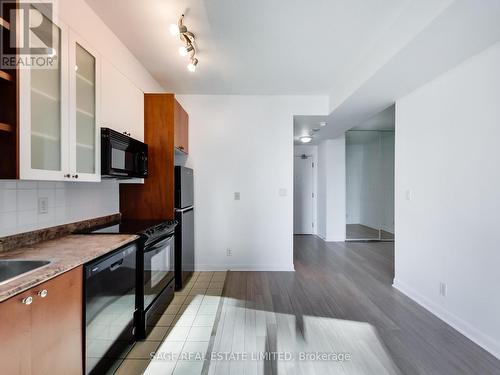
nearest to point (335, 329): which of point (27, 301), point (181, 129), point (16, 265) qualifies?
point (27, 301)

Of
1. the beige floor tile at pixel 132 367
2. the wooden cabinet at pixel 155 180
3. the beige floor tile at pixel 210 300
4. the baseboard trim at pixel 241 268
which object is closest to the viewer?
the beige floor tile at pixel 132 367

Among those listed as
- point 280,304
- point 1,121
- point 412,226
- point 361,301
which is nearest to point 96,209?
point 1,121

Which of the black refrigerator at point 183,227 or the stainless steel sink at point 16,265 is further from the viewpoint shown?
the black refrigerator at point 183,227

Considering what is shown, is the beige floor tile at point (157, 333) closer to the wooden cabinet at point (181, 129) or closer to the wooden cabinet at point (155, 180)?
the wooden cabinet at point (155, 180)

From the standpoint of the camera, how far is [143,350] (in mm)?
1785

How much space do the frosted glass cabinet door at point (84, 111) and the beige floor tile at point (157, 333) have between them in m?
1.39

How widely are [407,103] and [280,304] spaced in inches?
110

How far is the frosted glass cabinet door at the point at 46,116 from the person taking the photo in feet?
3.89

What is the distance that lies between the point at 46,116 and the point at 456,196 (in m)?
3.25

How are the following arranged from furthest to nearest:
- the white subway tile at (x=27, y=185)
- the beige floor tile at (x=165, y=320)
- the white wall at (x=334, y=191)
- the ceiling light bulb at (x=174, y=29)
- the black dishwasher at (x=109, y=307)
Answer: the white wall at (x=334, y=191)
the beige floor tile at (x=165, y=320)
the ceiling light bulb at (x=174, y=29)
the white subway tile at (x=27, y=185)
the black dishwasher at (x=109, y=307)

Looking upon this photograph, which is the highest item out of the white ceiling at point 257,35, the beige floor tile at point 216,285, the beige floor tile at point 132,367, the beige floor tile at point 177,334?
the white ceiling at point 257,35

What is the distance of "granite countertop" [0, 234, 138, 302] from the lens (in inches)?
36.7

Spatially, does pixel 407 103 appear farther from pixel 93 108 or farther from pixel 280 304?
pixel 93 108

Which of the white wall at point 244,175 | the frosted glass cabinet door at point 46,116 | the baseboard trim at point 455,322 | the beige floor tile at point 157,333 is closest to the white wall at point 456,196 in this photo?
the baseboard trim at point 455,322
